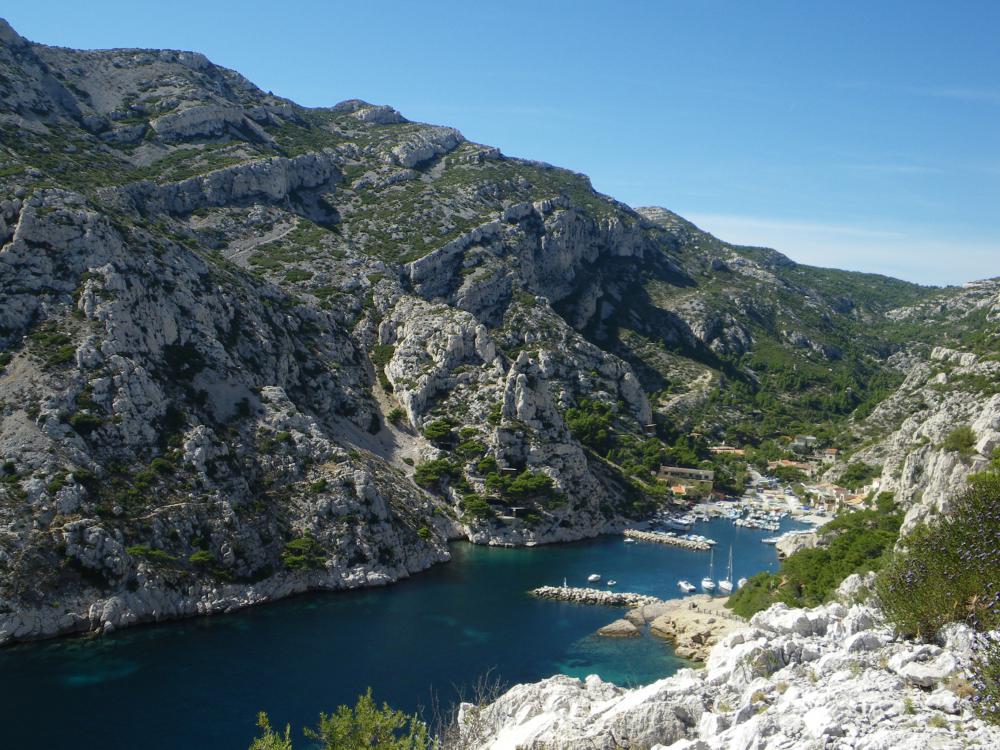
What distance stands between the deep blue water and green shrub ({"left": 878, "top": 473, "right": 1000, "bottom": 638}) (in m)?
19.4

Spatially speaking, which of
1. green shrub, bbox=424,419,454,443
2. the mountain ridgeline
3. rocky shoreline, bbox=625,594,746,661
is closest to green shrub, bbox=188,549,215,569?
the mountain ridgeline

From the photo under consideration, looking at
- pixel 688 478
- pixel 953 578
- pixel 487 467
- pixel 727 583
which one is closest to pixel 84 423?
pixel 487 467

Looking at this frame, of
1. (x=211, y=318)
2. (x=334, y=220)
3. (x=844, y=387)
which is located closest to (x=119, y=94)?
(x=334, y=220)

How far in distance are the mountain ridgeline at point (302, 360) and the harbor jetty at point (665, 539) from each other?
3.81 m

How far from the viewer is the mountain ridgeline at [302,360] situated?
5928 cm

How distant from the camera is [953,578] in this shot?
2153cm

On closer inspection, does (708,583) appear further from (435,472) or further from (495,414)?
(495,414)

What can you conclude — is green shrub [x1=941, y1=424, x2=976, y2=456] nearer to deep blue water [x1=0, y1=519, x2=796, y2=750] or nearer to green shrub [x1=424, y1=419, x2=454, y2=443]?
deep blue water [x1=0, y1=519, x2=796, y2=750]

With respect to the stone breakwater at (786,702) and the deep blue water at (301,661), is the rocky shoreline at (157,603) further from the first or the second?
the stone breakwater at (786,702)

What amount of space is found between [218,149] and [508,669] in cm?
11725

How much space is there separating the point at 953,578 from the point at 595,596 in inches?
1894

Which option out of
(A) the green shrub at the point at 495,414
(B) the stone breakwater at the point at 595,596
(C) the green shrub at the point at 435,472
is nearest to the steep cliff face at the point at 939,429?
(B) the stone breakwater at the point at 595,596

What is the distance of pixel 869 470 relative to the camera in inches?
4707

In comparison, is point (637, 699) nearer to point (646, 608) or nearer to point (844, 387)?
point (646, 608)
